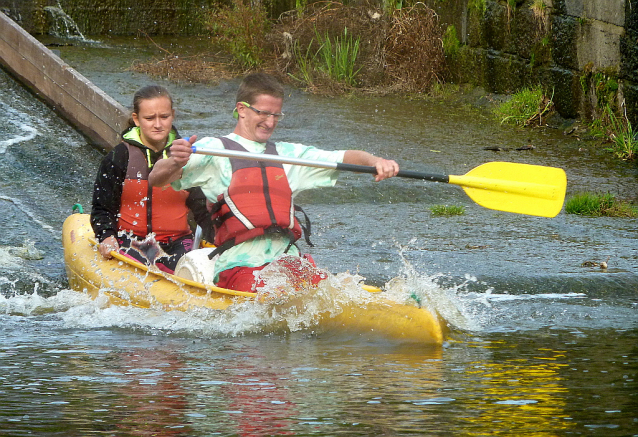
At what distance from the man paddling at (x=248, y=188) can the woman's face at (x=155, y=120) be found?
0.61 meters

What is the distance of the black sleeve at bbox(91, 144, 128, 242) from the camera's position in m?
4.96

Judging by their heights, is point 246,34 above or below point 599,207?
above

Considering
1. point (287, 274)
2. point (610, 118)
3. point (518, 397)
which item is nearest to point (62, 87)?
point (610, 118)

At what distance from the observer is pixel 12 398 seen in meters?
3.19

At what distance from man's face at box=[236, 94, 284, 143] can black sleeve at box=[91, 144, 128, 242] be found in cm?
84

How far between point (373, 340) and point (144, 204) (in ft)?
5.18

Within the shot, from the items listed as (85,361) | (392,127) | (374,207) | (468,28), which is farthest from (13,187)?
(468,28)

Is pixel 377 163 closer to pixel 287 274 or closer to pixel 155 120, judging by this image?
pixel 287 274

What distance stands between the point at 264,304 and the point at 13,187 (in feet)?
13.7

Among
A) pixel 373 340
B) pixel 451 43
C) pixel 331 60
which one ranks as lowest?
pixel 373 340

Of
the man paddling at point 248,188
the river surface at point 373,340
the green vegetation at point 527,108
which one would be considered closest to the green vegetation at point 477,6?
the green vegetation at point 527,108

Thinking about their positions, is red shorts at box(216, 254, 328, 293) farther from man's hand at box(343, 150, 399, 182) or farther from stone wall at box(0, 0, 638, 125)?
stone wall at box(0, 0, 638, 125)

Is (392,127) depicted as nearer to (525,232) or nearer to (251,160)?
(525,232)

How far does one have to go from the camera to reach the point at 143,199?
502cm
